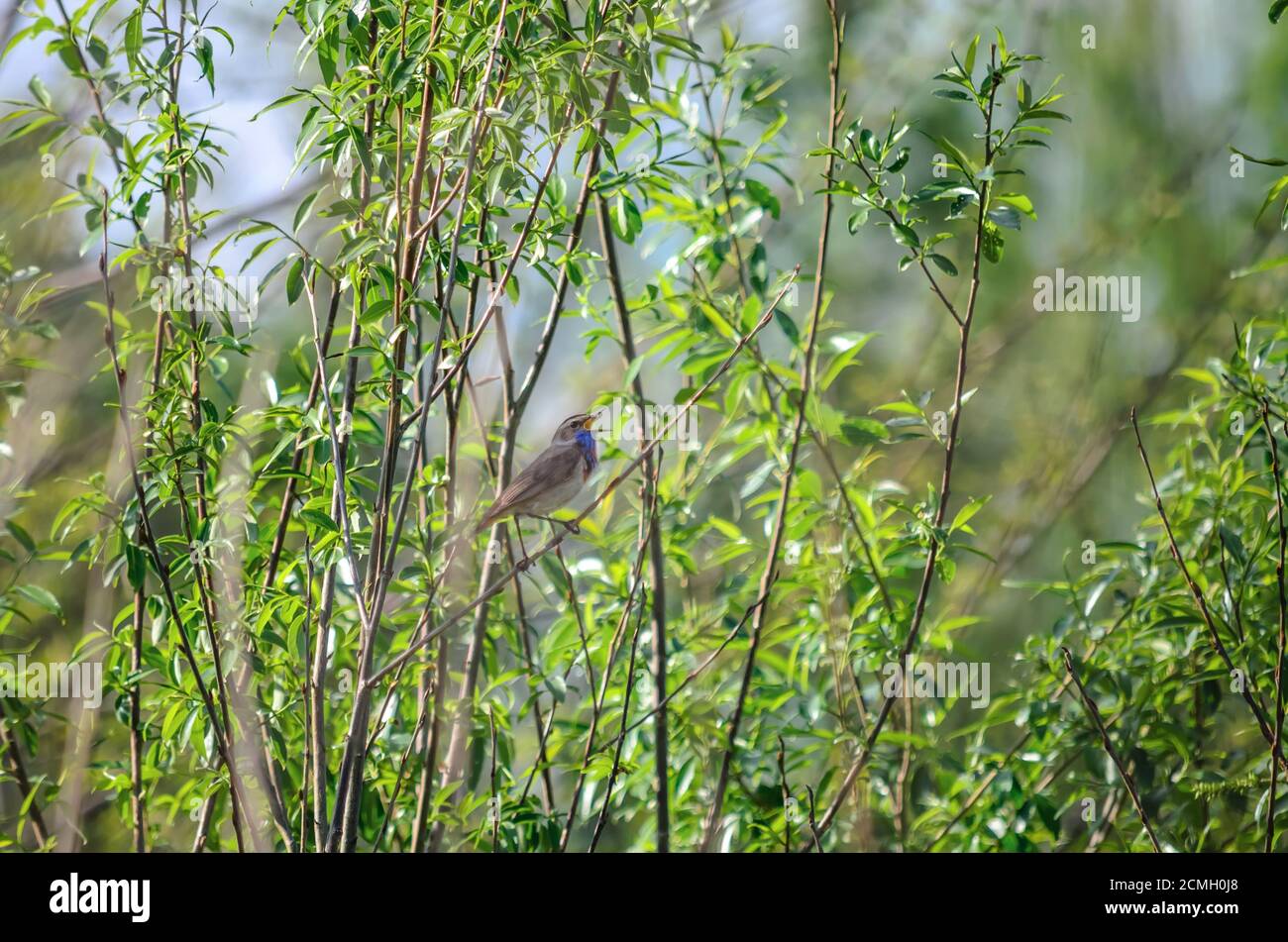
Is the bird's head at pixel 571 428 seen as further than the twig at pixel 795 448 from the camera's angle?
Yes

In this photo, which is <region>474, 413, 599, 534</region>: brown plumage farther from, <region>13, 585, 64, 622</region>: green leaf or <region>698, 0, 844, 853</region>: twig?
<region>13, 585, 64, 622</region>: green leaf

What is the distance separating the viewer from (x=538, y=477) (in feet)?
12.0

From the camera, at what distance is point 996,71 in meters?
2.72

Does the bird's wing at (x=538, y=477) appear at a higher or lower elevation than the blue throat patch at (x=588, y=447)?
lower

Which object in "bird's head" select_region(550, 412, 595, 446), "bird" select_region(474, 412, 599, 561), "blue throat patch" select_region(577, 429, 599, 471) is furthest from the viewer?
"blue throat patch" select_region(577, 429, 599, 471)

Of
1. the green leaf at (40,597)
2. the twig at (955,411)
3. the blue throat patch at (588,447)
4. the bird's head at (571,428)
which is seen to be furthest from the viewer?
the blue throat patch at (588,447)

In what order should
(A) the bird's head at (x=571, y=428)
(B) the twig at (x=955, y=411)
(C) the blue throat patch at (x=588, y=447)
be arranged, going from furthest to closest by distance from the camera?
(C) the blue throat patch at (x=588, y=447) → (A) the bird's head at (x=571, y=428) → (B) the twig at (x=955, y=411)

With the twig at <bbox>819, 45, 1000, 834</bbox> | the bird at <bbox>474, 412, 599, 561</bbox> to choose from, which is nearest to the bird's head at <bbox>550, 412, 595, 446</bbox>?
the bird at <bbox>474, 412, 599, 561</bbox>

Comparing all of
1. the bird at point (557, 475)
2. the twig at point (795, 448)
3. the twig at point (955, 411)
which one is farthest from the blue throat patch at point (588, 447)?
the twig at point (955, 411)

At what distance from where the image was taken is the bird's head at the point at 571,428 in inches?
151

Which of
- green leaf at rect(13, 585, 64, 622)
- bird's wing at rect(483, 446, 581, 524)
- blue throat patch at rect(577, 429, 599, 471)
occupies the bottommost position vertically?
green leaf at rect(13, 585, 64, 622)

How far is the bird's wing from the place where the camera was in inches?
127

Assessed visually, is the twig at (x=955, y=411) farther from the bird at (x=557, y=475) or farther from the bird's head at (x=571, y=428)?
the bird's head at (x=571, y=428)

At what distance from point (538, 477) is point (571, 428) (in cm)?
44
